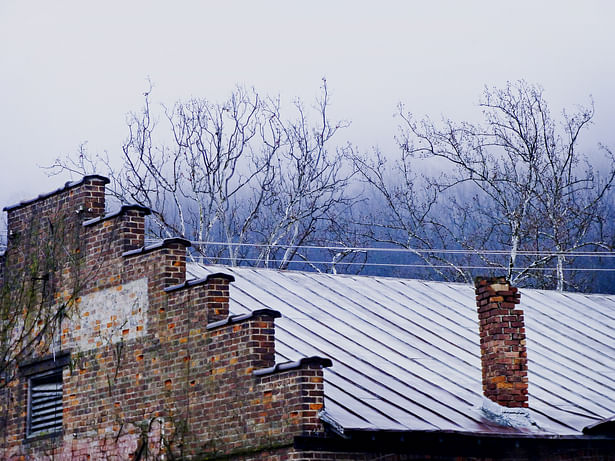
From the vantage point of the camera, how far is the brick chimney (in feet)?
55.6

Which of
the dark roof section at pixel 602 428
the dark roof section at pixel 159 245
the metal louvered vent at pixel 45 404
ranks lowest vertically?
the dark roof section at pixel 602 428

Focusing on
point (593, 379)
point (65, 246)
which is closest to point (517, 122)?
point (593, 379)

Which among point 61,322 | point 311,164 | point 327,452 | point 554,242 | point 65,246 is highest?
point 311,164

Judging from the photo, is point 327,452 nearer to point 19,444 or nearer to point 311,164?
point 19,444

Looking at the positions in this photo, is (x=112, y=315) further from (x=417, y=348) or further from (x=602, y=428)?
(x=602, y=428)

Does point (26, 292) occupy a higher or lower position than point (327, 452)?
higher

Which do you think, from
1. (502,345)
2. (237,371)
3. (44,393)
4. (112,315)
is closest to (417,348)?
(502,345)

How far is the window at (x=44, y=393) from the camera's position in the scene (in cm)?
1700

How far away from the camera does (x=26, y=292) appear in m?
17.7

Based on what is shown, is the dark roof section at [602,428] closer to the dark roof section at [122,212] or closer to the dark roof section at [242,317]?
the dark roof section at [242,317]

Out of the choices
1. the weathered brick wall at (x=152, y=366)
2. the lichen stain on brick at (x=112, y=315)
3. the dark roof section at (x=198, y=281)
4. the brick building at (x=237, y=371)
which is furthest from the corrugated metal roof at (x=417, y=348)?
the lichen stain on brick at (x=112, y=315)

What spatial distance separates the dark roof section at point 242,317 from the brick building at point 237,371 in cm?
2

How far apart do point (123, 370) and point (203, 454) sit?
1.96m

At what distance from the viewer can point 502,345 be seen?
1717 cm
